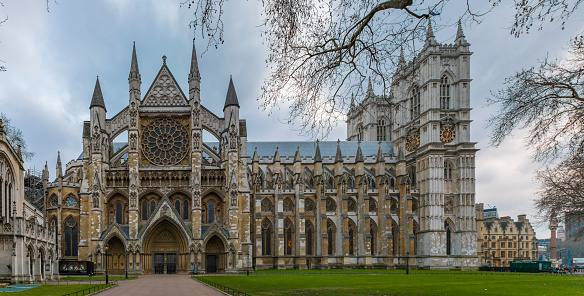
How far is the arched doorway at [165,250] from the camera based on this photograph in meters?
50.7

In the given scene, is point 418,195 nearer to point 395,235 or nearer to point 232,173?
point 395,235

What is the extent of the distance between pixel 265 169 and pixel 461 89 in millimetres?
27311

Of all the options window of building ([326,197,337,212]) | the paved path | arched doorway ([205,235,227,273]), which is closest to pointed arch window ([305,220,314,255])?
window of building ([326,197,337,212])

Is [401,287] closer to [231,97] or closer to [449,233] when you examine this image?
[231,97]

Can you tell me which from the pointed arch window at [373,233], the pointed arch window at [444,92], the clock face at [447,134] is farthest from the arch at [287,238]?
the pointed arch window at [444,92]

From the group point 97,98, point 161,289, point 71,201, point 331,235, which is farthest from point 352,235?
point 161,289

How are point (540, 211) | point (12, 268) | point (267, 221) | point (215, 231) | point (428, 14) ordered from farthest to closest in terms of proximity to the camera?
point (267, 221)
point (215, 231)
point (12, 268)
point (540, 211)
point (428, 14)

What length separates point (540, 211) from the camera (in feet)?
81.2

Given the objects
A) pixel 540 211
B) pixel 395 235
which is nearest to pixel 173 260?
pixel 395 235

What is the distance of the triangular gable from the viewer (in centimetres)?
5391

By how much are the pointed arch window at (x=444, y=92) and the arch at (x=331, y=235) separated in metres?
20.7

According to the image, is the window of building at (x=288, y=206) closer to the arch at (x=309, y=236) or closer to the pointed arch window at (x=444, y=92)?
the arch at (x=309, y=236)

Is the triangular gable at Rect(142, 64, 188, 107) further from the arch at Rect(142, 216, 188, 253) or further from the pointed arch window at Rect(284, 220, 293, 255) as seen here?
the pointed arch window at Rect(284, 220, 293, 255)

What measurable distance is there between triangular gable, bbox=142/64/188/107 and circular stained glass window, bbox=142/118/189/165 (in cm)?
187
